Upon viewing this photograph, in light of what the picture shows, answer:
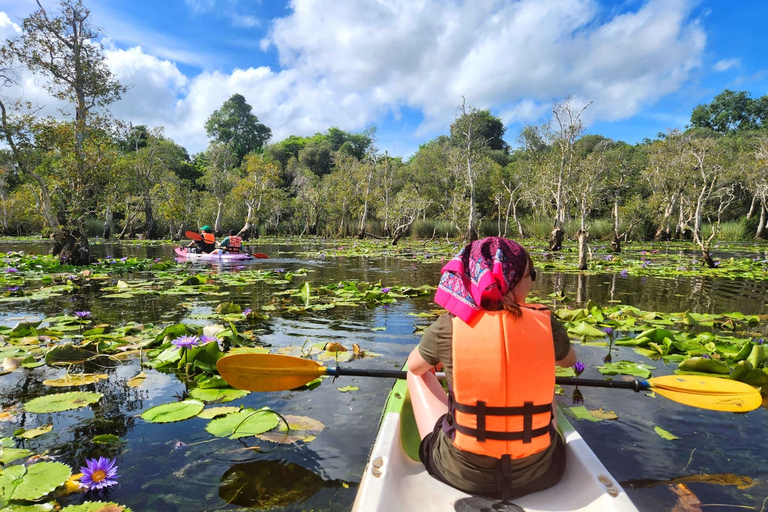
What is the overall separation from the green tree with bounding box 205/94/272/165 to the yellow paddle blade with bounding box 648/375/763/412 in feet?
174

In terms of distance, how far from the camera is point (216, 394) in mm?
2717

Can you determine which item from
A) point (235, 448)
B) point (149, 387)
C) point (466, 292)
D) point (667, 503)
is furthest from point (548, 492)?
point (149, 387)

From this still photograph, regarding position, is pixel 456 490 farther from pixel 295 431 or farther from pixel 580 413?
pixel 580 413

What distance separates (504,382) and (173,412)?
188 centimetres

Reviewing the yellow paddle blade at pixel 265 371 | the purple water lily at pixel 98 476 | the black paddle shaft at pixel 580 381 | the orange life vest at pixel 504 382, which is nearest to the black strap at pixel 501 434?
the orange life vest at pixel 504 382

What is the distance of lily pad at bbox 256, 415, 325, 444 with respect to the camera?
7.36 ft

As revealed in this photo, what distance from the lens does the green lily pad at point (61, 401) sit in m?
2.39

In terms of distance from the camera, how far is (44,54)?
10.6 m

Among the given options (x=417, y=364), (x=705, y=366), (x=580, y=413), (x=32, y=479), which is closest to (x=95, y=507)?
(x=32, y=479)

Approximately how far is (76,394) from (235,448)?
1.19 m

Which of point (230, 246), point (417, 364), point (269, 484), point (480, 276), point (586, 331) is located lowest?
point (269, 484)

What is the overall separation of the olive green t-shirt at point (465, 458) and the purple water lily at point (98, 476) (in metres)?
1.30

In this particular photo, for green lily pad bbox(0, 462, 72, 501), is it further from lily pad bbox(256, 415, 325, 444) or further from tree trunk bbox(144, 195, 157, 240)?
tree trunk bbox(144, 195, 157, 240)

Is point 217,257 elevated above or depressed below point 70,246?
below
